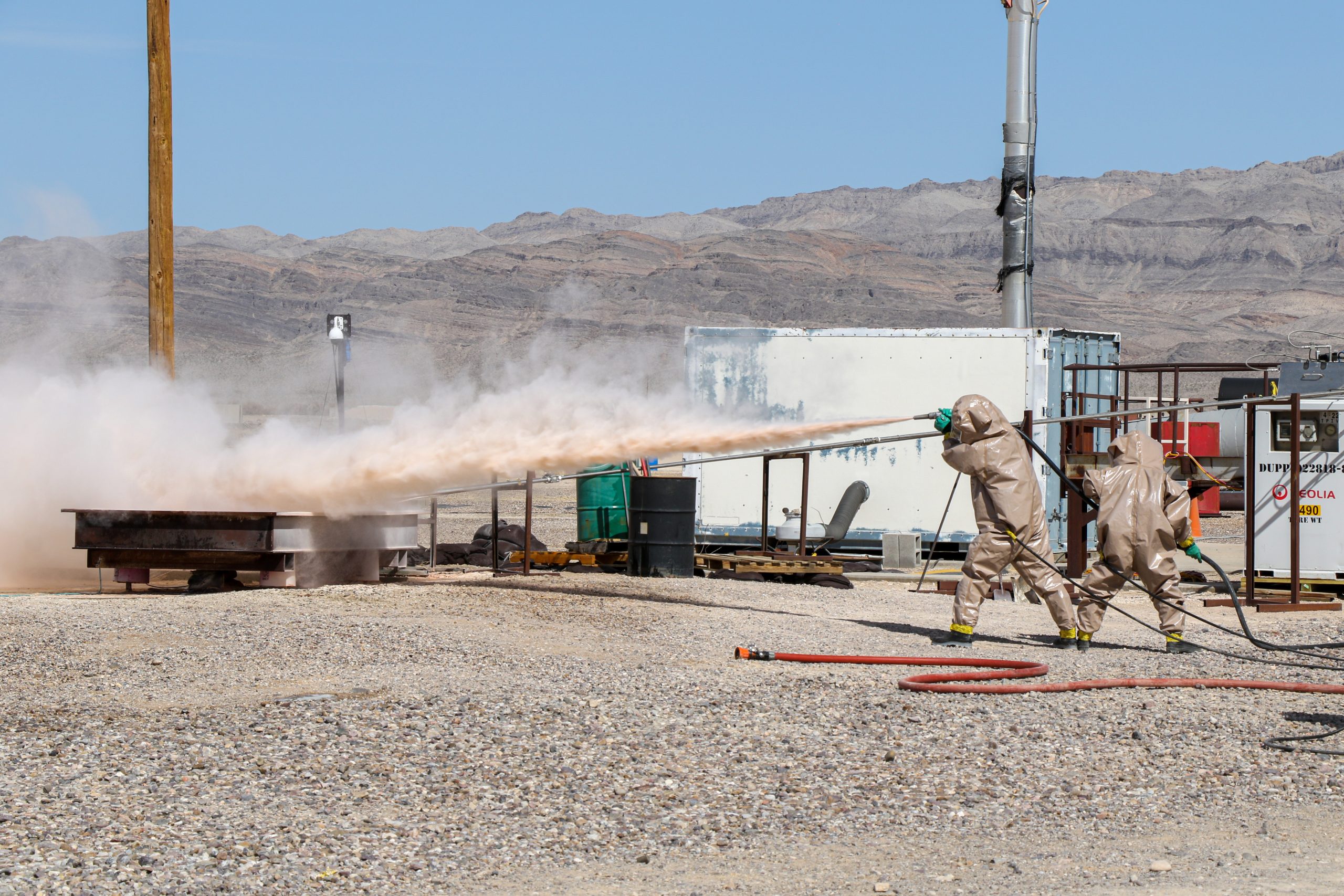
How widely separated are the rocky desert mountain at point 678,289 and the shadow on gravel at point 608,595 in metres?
64.2

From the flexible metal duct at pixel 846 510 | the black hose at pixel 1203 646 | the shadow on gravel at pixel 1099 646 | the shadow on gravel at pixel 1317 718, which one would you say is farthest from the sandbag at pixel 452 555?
the shadow on gravel at pixel 1317 718

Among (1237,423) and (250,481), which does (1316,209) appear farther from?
(250,481)

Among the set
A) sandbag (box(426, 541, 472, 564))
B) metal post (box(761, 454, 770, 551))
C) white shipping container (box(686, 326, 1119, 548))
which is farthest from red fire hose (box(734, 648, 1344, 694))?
white shipping container (box(686, 326, 1119, 548))

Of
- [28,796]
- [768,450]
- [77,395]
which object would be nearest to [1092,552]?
[768,450]

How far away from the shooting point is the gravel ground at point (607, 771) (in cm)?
536

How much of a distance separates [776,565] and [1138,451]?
233 inches

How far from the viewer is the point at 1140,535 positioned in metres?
10.9

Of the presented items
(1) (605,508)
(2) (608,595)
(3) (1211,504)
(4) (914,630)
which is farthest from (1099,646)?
(3) (1211,504)

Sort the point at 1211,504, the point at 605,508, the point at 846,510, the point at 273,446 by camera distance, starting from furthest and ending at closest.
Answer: the point at 1211,504 < the point at 846,510 < the point at 605,508 < the point at 273,446

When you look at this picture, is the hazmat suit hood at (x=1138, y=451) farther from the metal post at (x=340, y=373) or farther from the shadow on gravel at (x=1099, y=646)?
the metal post at (x=340, y=373)

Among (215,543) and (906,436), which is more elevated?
(906,436)

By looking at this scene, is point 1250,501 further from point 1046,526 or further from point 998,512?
point 998,512

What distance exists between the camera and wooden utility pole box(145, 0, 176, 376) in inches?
668

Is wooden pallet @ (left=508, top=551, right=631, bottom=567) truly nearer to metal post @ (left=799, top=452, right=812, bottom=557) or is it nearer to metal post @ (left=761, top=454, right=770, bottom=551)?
metal post @ (left=761, top=454, right=770, bottom=551)
